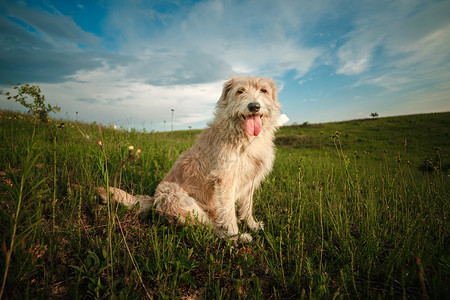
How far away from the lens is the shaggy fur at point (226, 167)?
3115mm

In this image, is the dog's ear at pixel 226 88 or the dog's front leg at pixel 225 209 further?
the dog's ear at pixel 226 88

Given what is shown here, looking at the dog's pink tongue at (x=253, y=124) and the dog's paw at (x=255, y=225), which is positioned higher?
Answer: the dog's pink tongue at (x=253, y=124)

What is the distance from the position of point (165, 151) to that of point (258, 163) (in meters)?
3.95

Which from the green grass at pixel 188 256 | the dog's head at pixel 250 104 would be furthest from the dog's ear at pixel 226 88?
the green grass at pixel 188 256

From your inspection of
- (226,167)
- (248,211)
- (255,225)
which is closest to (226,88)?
(226,167)

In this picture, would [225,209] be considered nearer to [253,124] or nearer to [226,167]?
[226,167]

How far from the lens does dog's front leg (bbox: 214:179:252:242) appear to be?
3.09 meters

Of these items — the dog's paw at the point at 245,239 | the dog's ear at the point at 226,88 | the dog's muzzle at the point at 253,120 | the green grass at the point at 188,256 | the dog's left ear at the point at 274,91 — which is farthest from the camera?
the dog's left ear at the point at 274,91

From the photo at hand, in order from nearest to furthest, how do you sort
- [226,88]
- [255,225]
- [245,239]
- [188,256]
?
Result: 1. [188,256]
2. [245,239]
3. [255,225]
4. [226,88]

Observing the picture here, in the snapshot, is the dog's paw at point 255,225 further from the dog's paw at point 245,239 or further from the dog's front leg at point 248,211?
the dog's paw at point 245,239

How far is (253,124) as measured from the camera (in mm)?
3283

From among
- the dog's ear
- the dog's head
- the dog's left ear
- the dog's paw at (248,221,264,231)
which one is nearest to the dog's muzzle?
the dog's head

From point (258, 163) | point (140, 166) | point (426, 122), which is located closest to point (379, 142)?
point (426, 122)

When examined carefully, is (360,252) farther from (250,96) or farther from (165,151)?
(165,151)
